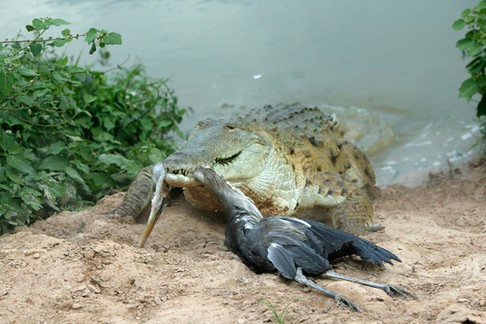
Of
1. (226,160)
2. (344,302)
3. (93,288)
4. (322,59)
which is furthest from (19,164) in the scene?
A: (322,59)

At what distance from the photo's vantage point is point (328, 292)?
147 inches

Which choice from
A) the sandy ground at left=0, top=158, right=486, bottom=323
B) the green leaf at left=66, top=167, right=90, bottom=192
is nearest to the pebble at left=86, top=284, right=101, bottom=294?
the sandy ground at left=0, top=158, right=486, bottom=323

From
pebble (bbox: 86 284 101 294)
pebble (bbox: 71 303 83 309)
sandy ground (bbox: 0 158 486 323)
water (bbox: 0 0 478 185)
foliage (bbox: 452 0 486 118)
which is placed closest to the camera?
sandy ground (bbox: 0 158 486 323)

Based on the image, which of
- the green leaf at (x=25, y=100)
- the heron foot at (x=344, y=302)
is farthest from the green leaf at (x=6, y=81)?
the heron foot at (x=344, y=302)

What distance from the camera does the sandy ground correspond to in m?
3.59

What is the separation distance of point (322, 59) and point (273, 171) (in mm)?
5111

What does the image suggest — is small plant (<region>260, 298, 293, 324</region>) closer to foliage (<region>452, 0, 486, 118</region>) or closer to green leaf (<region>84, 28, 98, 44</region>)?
green leaf (<region>84, 28, 98, 44</region>)

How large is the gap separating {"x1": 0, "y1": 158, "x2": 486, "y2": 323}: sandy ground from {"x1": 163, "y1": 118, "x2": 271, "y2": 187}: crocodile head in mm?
407

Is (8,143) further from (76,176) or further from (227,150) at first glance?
(227,150)

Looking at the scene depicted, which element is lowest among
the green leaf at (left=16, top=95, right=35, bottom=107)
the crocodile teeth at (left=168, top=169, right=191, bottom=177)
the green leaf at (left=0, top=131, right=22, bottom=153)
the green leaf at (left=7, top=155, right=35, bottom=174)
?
the crocodile teeth at (left=168, top=169, right=191, bottom=177)

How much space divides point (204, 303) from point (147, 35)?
786 cm

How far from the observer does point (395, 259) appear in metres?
4.24

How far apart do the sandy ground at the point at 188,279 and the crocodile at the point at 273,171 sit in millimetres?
366

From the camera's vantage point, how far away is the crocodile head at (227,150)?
514cm
